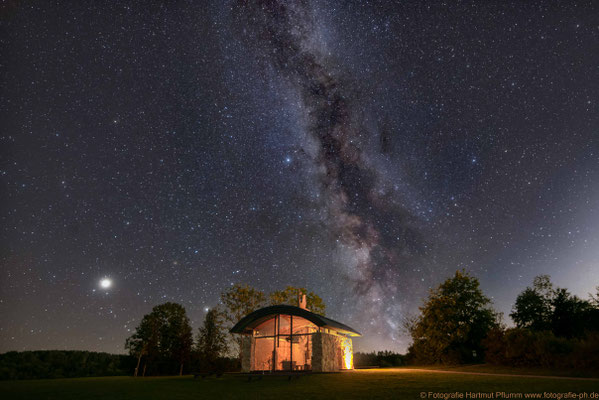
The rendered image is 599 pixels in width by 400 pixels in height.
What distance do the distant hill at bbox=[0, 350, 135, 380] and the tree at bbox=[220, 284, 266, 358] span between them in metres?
11.3

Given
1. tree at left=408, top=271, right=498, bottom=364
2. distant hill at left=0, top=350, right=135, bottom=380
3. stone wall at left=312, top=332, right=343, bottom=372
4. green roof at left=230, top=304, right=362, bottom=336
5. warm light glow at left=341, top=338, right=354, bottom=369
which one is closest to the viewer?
stone wall at left=312, top=332, right=343, bottom=372

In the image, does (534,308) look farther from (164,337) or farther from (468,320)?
(164,337)

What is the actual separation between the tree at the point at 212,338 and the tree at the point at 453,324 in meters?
19.8

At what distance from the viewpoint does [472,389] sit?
11430mm

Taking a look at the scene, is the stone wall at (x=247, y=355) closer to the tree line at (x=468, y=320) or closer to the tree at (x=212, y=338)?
the tree at (x=212, y=338)

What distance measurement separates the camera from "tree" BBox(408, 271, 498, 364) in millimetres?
32188

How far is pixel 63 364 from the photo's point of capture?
37500 millimetres

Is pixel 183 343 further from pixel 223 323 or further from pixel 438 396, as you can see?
pixel 438 396

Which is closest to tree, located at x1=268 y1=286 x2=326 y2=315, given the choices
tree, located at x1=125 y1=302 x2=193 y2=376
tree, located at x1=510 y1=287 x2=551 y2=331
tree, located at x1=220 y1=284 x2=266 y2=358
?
tree, located at x1=220 y1=284 x2=266 y2=358

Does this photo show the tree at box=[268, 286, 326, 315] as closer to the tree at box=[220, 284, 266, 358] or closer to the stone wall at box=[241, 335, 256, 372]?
the tree at box=[220, 284, 266, 358]

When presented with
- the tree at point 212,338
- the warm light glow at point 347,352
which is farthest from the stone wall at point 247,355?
the tree at point 212,338

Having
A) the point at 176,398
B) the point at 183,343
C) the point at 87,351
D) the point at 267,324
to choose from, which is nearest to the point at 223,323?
the point at 183,343

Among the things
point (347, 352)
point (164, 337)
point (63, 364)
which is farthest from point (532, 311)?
point (63, 364)

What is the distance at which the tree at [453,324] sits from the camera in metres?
32.2
